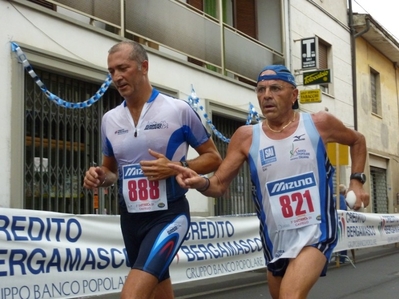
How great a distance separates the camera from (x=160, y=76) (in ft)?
42.7

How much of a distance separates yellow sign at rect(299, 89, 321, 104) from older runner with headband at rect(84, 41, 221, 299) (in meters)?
13.4

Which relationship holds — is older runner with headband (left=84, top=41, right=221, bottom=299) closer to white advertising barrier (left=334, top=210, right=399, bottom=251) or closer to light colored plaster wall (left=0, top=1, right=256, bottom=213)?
light colored plaster wall (left=0, top=1, right=256, bottom=213)

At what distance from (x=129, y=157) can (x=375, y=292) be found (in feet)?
20.6

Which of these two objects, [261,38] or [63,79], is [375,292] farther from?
[261,38]

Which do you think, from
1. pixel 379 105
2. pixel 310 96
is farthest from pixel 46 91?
pixel 379 105

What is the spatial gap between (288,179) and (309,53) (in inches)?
580

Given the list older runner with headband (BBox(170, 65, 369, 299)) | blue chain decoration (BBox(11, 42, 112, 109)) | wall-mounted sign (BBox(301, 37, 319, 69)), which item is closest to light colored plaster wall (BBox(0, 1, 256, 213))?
blue chain decoration (BBox(11, 42, 112, 109))

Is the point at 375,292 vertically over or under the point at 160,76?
under

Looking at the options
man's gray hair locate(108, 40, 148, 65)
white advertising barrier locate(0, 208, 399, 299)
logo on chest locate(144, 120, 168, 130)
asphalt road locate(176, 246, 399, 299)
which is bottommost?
asphalt road locate(176, 246, 399, 299)

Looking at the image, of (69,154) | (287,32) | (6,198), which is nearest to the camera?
(6,198)

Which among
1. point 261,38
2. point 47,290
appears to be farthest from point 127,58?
point 261,38

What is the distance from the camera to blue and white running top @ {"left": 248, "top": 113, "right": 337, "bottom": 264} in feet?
13.8

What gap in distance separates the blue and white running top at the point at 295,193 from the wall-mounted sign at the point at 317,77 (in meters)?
13.5

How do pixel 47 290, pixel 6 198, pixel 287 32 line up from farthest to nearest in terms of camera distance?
pixel 287 32 < pixel 6 198 < pixel 47 290
